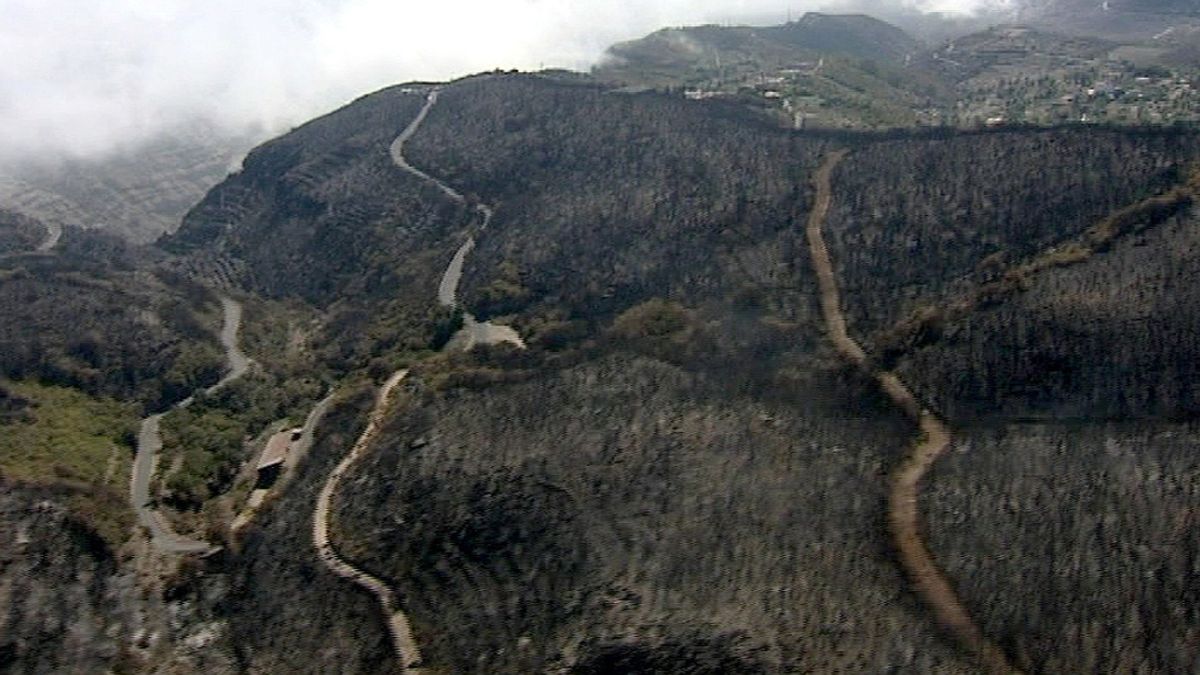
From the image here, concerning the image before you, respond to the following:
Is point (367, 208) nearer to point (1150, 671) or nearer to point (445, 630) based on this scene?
point (445, 630)

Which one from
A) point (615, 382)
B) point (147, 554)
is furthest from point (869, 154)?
point (147, 554)

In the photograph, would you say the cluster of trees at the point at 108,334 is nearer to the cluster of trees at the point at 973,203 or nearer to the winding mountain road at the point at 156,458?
the winding mountain road at the point at 156,458

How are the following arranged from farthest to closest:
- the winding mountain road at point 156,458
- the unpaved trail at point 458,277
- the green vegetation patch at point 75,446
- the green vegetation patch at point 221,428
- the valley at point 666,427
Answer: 1. the unpaved trail at point 458,277
2. the green vegetation patch at point 221,428
3. the winding mountain road at point 156,458
4. the green vegetation patch at point 75,446
5. the valley at point 666,427

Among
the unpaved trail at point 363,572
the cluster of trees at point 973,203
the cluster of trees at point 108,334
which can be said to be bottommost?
the unpaved trail at point 363,572

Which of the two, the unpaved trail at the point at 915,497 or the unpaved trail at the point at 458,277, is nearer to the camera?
the unpaved trail at the point at 915,497

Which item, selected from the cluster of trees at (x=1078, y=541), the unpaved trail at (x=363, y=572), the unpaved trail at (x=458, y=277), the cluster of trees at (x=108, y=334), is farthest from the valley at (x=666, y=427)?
the unpaved trail at (x=458, y=277)

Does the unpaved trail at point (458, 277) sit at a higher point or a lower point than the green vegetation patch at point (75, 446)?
higher
